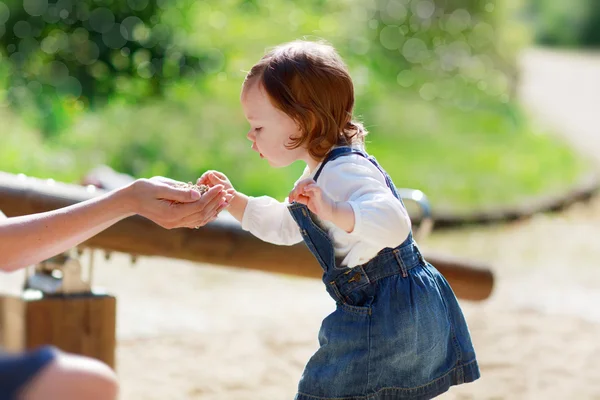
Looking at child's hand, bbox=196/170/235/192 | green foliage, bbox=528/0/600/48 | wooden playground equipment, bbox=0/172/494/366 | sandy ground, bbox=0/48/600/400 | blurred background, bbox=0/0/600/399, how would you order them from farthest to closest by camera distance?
green foliage, bbox=528/0/600/48
blurred background, bbox=0/0/600/399
sandy ground, bbox=0/48/600/400
wooden playground equipment, bbox=0/172/494/366
child's hand, bbox=196/170/235/192

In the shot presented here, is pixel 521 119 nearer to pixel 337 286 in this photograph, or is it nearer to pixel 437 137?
pixel 437 137

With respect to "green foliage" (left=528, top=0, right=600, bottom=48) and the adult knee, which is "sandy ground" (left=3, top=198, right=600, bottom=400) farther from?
"green foliage" (left=528, top=0, right=600, bottom=48)

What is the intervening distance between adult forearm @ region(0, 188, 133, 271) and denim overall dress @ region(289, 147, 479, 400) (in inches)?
14.6

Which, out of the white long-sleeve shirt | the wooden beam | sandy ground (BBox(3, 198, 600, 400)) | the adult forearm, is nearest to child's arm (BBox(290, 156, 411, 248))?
the white long-sleeve shirt

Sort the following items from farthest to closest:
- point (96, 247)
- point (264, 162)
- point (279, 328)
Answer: point (264, 162)
point (279, 328)
point (96, 247)

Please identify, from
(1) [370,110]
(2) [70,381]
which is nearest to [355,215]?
(2) [70,381]

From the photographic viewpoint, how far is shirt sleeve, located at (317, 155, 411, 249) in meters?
1.70

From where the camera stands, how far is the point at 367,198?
5.71ft

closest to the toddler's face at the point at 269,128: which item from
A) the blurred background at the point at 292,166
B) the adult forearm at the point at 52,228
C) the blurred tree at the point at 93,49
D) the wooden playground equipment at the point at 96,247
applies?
the adult forearm at the point at 52,228

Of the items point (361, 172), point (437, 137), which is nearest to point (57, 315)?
point (361, 172)

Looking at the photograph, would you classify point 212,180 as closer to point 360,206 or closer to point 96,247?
point 360,206

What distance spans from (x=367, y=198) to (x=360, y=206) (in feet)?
0.12

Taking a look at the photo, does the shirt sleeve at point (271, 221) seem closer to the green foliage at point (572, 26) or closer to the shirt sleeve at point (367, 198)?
the shirt sleeve at point (367, 198)

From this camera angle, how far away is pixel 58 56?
8.69 m
